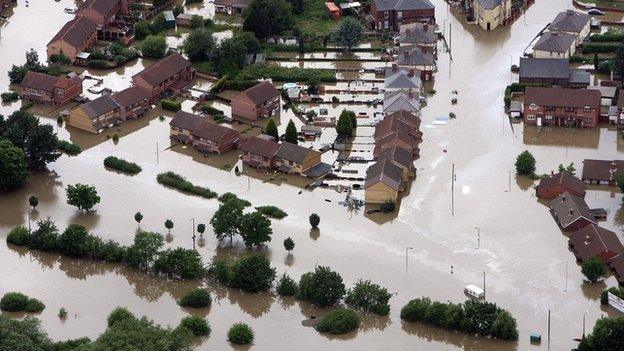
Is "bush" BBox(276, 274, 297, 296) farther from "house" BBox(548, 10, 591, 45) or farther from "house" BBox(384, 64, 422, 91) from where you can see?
"house" BBox(548, 10, 591, 45)

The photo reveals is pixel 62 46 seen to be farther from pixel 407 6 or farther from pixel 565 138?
pixel 565 138

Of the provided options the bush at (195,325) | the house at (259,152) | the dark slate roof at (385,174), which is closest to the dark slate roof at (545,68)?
the dark slate roof at (385,174)

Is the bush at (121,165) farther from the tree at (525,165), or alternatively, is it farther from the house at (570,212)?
the house at (570,212)

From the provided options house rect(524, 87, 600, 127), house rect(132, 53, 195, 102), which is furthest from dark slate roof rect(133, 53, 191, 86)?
house rect(524, 87, 600, 127)

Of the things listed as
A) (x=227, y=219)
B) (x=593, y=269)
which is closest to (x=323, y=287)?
(x=227, y=219)

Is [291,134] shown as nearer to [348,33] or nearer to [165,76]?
[165,76]

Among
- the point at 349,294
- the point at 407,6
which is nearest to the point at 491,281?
the point at 349,294
